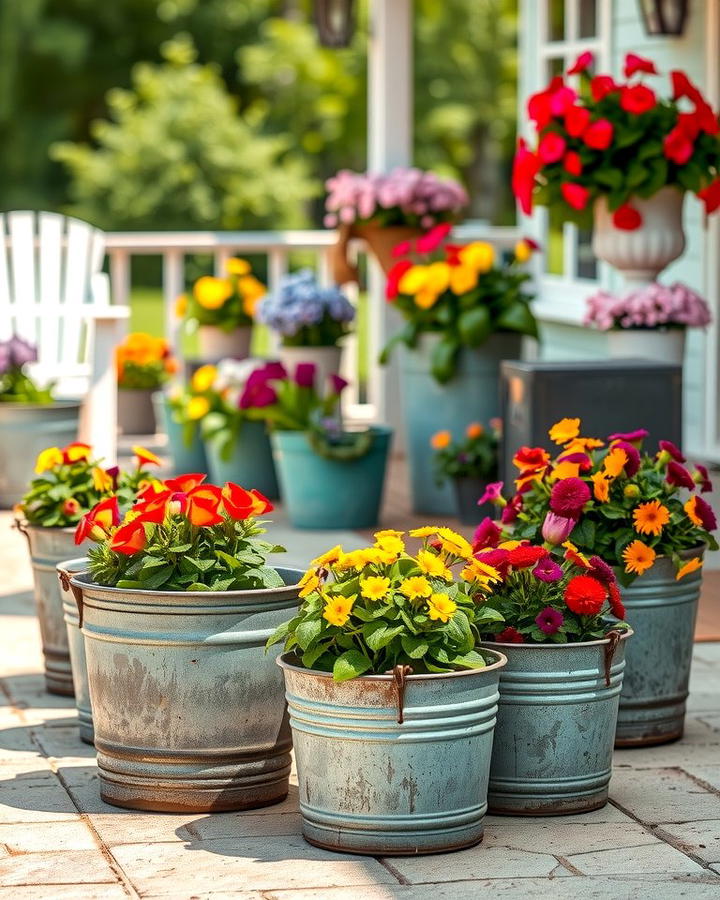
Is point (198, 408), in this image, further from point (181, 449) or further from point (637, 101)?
point (637, 101)

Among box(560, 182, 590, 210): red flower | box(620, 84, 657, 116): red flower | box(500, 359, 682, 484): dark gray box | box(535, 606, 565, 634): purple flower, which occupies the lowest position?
box(535, 606, 565, 634): purple flower

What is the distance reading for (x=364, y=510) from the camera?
6.52 meters

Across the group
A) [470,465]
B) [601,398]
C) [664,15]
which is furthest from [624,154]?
[664,15]

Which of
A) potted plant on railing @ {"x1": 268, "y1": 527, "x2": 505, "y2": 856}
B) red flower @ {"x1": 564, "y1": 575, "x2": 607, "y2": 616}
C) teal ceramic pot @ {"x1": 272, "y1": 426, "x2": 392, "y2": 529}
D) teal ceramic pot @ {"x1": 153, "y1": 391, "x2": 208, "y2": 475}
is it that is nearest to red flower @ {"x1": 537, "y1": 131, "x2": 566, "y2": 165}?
teal ceramic pot @ {"x1": 272, "y1": 426, "x2": 392, "y2": 529}

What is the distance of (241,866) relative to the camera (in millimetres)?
3043

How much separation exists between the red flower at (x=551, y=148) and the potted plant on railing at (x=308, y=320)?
182 cm

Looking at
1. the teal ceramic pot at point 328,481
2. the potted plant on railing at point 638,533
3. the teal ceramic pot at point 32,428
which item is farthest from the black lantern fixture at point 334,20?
the potted plant on railing at point 638,533

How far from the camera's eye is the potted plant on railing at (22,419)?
6.83 meters

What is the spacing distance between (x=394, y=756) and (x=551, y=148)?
119 inches

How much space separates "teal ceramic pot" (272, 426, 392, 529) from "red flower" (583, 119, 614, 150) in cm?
141

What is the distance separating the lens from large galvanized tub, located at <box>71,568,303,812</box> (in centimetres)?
327

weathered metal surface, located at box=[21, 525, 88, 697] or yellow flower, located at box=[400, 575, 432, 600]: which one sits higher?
yellow flower, located at box=[400, 575, 432, 600]

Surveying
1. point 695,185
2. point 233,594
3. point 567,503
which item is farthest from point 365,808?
point 695,185

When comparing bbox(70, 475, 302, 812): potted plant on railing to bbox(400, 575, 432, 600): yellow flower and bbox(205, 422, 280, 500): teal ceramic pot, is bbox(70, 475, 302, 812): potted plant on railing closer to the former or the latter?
bbox(400, 575, 432, 600): yellow flower
